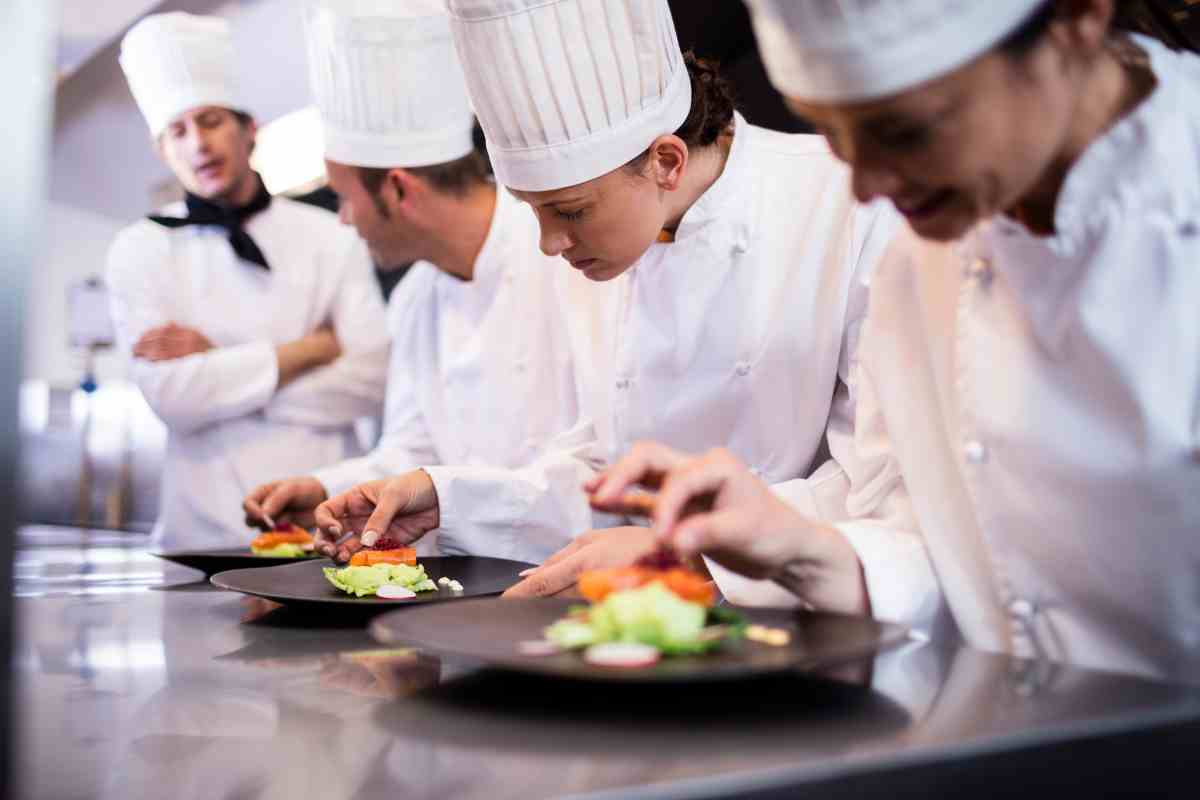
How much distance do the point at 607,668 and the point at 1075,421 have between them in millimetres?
561

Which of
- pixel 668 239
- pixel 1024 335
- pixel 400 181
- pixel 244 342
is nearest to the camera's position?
pixel 1024 335

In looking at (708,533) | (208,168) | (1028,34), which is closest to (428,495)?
(708,533)

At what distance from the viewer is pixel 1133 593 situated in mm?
Answer: 1099

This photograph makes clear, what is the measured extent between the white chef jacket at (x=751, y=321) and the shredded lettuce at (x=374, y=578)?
1.66ft

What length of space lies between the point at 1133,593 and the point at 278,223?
2905 millimetres

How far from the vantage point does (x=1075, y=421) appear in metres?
1.10

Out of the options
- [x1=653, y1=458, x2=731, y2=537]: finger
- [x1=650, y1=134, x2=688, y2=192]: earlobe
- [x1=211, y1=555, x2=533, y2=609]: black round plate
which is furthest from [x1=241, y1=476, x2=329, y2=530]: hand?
[x1=653, y1=458, x2=731, y2=537]: finger

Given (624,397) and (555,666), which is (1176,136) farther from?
(624,397)

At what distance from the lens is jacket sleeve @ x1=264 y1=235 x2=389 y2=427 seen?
328cm

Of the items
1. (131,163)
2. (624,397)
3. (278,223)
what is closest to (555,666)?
(624,397)

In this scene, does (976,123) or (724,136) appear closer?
(976,123)

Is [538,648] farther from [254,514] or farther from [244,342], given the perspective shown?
[244,342]

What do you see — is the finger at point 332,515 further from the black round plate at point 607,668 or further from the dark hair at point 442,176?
the dark hair at point 442,176

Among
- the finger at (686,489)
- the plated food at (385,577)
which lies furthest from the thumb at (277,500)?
the finger at (686,489)
